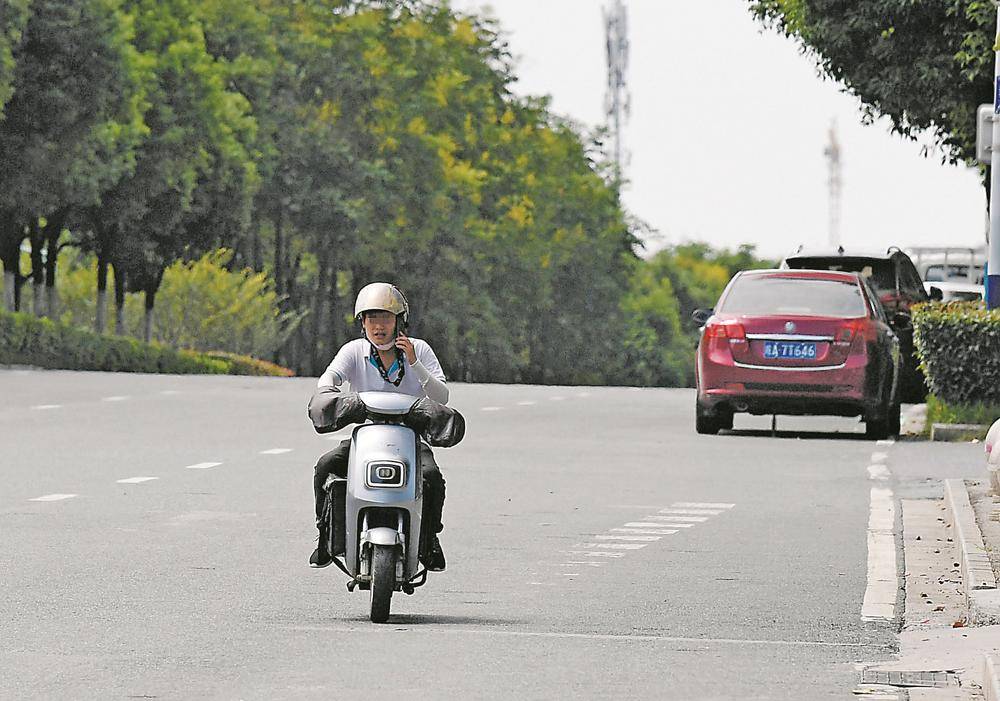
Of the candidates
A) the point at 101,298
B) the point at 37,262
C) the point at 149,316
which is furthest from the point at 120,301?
the point at 37,262

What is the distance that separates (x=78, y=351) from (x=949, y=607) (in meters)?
42.0

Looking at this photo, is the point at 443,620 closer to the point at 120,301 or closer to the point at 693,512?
the point at 693,512

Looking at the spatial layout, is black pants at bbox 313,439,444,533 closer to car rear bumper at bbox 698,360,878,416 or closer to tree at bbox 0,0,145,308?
car rear bumper at bbox 698,360,878,416

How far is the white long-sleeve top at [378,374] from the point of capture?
9695 millimetres

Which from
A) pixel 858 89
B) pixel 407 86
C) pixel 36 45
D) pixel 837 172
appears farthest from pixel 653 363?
pixel 858 89

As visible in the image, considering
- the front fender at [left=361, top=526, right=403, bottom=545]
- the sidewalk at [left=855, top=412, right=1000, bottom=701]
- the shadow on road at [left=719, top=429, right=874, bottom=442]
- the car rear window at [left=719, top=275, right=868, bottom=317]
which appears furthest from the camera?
the shadow on road at [left=719, top=429, right=874, bottom=442]

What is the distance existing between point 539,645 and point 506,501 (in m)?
6.75

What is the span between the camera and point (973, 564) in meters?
11.0

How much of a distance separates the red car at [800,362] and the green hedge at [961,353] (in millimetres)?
418

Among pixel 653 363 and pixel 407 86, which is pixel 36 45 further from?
pixel 653 363

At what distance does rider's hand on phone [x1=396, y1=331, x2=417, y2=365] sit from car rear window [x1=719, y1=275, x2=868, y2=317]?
14.1m

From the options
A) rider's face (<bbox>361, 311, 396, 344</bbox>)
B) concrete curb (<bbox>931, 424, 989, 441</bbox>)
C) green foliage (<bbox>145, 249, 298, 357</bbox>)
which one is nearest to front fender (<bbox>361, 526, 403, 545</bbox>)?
rider's face (<bbox>361, 311, 396, 344</bbox>)

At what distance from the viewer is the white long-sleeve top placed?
9695 millimetres

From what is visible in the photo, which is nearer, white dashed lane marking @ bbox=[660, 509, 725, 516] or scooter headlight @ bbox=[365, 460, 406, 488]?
scooter headlight @ bbox=[365, 460, 406, 488]
